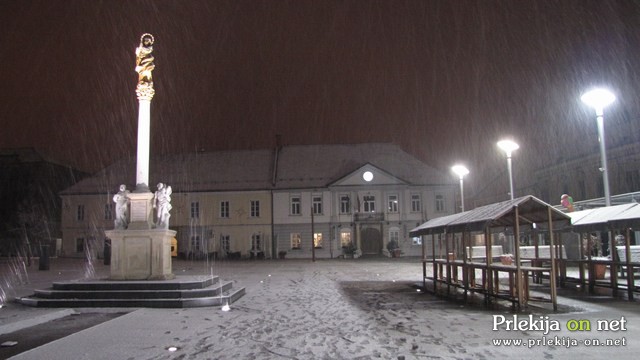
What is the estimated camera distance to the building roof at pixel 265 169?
50.1m

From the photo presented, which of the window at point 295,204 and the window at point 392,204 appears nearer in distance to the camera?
the window at point 392,204

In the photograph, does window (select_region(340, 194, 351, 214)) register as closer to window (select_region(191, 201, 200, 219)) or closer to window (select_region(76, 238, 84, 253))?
window (select_region(191, 201, 200, 219))

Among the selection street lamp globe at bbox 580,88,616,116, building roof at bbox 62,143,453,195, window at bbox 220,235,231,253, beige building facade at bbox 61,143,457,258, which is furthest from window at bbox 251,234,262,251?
street lamp globe at bbox 580,88,616,116

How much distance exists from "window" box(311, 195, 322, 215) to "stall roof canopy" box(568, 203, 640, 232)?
33782 millimetres

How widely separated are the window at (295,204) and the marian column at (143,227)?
107 ft

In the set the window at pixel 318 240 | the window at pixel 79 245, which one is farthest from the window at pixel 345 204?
the window at pixel 79 245

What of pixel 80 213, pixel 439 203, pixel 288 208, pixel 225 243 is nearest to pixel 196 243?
pixel 225 243

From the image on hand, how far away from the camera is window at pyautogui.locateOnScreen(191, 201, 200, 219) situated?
49781 mm

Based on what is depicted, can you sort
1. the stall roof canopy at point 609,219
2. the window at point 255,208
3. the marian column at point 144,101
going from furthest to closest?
1. the window at point 255,208
2. the marian column at point 144,101
3. the stall roof canopy at point 609,219

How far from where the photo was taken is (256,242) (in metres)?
49.2

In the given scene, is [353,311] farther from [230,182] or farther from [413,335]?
[230,182]

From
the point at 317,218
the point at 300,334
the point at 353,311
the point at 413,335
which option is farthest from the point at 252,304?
the point at 317,218

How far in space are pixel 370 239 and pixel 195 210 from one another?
16.7 metres

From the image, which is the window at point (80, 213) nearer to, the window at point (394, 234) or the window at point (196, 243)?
the window at point (196, 243)
